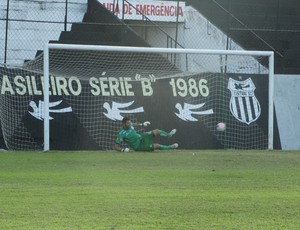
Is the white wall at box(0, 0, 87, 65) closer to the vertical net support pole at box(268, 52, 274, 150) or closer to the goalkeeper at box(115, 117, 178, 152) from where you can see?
the goalkeeper at box(115, 117, 178, 152)

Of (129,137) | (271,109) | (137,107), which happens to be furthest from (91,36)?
(271,109)

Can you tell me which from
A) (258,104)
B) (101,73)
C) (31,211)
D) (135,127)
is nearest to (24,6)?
(101,73)

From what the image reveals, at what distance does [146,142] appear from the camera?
19.2 m

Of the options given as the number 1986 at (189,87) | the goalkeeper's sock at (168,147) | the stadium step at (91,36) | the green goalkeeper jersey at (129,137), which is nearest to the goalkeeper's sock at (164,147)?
the goalkeeper's sock at (168,147)

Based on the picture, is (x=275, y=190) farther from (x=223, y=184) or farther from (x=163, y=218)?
(x=163, y=218)

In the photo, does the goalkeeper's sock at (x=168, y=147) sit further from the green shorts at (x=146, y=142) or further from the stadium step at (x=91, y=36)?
the stadium step at (x=91, y=36)

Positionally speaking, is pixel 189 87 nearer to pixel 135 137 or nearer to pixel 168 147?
Result: pixel 168 147

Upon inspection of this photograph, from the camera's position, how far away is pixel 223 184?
36.1ft

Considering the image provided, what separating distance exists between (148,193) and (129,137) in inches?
368

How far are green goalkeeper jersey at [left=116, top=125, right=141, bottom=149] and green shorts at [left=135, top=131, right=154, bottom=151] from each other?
8 centimetres

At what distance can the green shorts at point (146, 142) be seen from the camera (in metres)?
19.2

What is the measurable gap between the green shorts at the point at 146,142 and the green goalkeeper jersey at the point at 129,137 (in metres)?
0.08

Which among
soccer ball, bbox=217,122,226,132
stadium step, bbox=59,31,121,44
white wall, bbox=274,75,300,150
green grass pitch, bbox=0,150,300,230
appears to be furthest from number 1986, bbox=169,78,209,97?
green grass pitch, bbox=0,150,300,230

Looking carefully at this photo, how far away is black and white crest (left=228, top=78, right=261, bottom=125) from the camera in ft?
69.6
